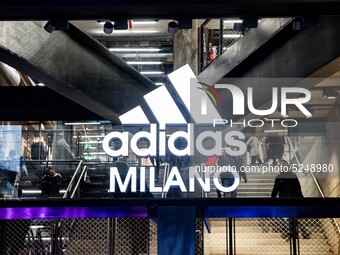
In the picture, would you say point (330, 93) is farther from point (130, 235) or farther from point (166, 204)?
point (166, 204)

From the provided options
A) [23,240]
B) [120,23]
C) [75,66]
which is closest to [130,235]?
[23,240]

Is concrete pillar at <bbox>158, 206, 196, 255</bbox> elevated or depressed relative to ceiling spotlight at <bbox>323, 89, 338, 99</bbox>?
depressed

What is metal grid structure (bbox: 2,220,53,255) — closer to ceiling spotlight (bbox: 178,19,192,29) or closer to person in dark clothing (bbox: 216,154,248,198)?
person in dark clothing (bbox: 216,154,248,198)

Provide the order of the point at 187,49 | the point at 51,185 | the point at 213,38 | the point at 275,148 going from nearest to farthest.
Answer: the point at 187,49 < the point at 51,185 < the point at 275,148 < the point at 213,38

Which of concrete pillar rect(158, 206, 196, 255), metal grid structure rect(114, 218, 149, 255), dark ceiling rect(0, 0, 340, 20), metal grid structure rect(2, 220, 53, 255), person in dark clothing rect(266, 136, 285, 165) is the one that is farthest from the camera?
person in dark clothing rect(266, 136, 285, 165)

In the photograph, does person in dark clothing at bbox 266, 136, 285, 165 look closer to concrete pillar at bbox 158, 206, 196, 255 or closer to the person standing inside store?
the person standing inside store

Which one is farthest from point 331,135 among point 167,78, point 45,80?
point 45,80

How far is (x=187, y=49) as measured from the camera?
11.4m

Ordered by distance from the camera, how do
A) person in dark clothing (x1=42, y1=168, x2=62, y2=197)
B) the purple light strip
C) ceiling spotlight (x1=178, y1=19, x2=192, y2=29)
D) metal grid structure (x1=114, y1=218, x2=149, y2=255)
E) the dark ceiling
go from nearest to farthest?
the dark ceiling < ceiling spotlight (x1=178, y1=19, x2=192, y2=29) < the purple light strip < metal grid structure (x1=114, y1=218, x2=149, y2=255) < person in dark clothing (x1=42, y1=168, x2=62, y2=197)

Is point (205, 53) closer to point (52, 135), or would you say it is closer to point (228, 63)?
point (228, 63)

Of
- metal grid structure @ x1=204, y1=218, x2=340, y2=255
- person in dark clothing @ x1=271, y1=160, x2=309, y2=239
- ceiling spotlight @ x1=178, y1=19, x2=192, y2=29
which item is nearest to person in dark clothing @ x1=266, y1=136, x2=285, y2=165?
person in dark clothing @ x1=271, y1=160, x2=309, y2=239

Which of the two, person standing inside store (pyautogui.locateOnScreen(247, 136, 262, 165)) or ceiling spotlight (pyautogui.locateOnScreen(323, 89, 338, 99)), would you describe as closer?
person standing inside store (pyautogui.locateOnScreen(247, 136, 262, 165))

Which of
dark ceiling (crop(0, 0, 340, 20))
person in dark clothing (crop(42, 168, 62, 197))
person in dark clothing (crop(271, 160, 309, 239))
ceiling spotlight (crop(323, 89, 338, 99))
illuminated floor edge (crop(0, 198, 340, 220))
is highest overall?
ceiling spotlight (crop(323, 89, 338, 99))

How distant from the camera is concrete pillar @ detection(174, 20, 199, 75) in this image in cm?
1127
